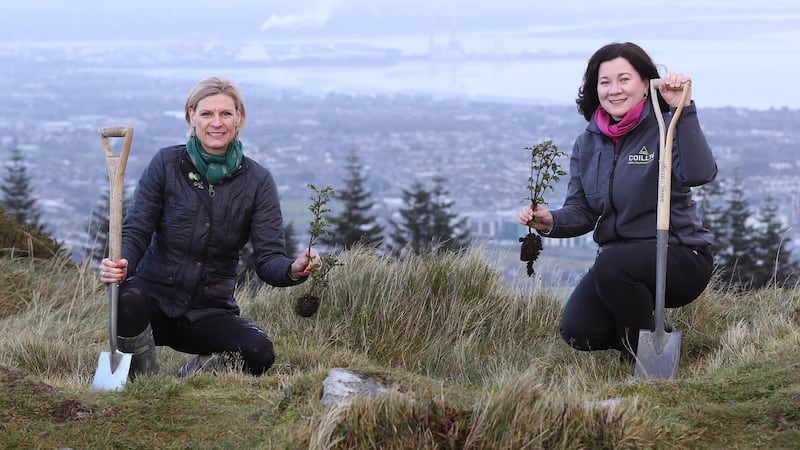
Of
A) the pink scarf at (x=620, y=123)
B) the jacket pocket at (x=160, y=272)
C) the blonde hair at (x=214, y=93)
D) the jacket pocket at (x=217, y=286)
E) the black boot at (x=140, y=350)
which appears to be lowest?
the black boot at (x=140, y=350)

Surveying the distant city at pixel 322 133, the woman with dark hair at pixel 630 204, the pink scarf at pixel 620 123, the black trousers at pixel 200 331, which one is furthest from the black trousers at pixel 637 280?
the distant city at pixel 322 133

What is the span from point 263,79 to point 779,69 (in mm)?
50116

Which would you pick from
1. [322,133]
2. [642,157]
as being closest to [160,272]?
[642,157]

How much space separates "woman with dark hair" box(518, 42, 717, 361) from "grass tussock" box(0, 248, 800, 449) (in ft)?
1.19

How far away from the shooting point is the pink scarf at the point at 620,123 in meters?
4.52

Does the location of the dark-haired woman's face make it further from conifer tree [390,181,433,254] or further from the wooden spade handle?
conifer tree [390,181,433,254]

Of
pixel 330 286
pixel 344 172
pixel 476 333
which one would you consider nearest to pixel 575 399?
pixel 476 333

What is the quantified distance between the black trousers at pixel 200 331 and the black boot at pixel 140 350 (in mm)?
27

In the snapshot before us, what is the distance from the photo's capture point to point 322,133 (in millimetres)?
73625

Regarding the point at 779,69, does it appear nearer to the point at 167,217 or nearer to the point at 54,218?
the point at 54,218

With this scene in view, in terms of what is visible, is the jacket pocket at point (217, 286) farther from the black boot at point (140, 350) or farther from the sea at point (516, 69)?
the sea at point (516, 69)

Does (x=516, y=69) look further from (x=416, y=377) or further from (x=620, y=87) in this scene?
(x=416, y=377)

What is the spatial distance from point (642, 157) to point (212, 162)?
1.93m

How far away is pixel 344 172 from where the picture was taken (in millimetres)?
60750
